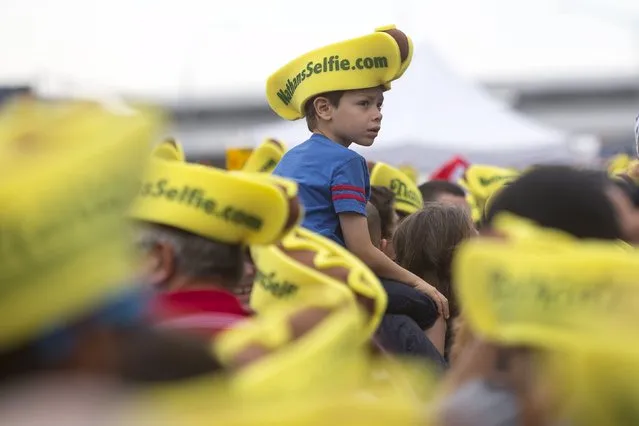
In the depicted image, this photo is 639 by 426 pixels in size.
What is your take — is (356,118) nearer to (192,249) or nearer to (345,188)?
(345,188)

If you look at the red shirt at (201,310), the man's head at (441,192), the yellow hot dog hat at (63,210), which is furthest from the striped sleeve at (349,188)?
the yellow hot dog hat at (63,210)

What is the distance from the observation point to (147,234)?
2.66 meters

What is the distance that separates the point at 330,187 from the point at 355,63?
546 mm

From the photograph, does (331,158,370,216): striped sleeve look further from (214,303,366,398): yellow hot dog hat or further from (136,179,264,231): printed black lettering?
(214,303,366,398): yellow hot dog hat

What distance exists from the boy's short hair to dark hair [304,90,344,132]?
0.41m

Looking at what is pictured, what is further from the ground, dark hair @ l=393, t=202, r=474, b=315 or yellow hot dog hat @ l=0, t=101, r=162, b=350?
yellow hot dog hat @ l=0, t=101, r=162, b=350

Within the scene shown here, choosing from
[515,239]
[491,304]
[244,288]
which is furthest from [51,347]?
[244,288]

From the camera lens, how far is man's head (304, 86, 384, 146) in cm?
482

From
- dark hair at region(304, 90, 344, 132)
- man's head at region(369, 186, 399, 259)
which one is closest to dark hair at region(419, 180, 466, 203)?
man's head at region(369, 186, 399, 259)

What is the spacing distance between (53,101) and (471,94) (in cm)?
1208

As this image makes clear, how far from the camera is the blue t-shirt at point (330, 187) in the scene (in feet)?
14.8

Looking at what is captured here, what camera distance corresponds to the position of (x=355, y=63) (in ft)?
15.9

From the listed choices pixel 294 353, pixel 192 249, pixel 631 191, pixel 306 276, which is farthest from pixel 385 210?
pixel 294 353

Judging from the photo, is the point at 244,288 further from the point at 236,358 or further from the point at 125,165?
the point at 125,165
